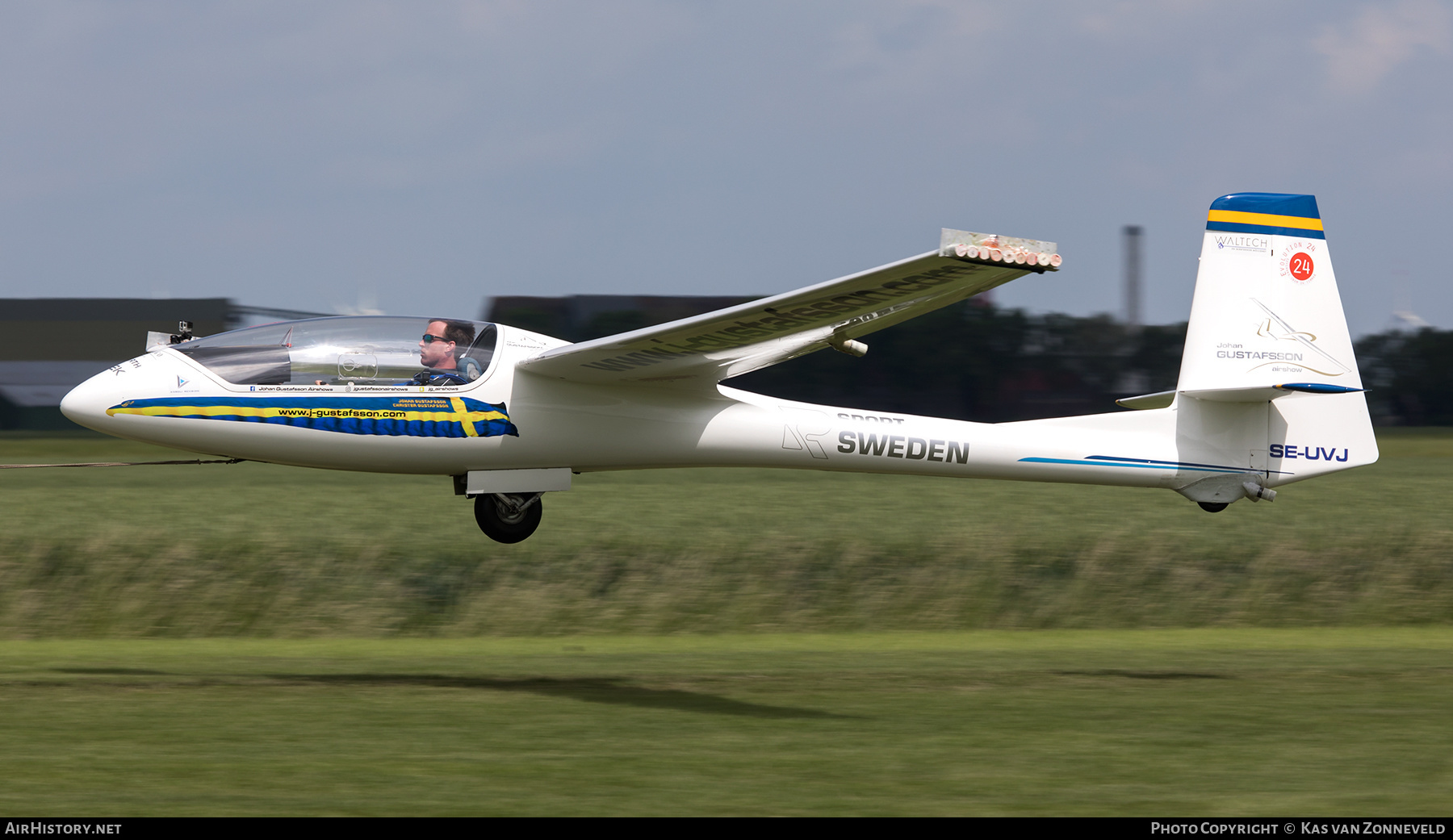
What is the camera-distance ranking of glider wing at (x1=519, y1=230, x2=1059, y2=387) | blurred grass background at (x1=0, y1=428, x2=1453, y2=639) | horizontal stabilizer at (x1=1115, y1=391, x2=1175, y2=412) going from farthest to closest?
blurred grass background at (x1=0, y1=428, x2=1453, y2=639) < horizontal stabilizer at (x1=1115, y1=391, x2=1175, y2=412) < glider wing at (x1=519, y1=230, x2=1059, y2=387)

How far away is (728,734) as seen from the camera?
12.9m

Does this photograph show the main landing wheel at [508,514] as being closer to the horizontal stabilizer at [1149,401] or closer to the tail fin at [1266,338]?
the horizontal stabilizer at [1149,401]

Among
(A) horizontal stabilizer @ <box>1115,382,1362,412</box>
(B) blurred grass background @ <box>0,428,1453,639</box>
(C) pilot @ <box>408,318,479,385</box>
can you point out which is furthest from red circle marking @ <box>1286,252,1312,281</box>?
(B) blurred grass background @ <box>0,428,1453,639</box>

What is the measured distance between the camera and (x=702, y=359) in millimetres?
12789

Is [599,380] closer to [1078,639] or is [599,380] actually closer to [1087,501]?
[1078,639]

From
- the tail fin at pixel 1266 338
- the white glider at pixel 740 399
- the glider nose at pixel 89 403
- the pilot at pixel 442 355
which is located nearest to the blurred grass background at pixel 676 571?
the white glider at pixel 740 399

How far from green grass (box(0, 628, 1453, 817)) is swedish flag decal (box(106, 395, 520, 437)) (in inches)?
113

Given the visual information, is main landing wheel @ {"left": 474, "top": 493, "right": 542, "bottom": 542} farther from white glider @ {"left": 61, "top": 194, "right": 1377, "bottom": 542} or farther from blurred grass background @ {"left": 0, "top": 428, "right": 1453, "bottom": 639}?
blurred grass background @ {"left": 0, "top": 428, "right": 1453, "bottom": 639}

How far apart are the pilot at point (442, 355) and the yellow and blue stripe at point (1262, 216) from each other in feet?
26.2

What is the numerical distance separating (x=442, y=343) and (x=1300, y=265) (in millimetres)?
9027

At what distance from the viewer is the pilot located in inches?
498

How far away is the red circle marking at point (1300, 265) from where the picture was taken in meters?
14.4

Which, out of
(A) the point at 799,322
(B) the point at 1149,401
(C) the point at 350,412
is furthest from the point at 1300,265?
(C) the point at 350,412

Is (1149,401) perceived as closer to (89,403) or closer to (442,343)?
(442,343)
